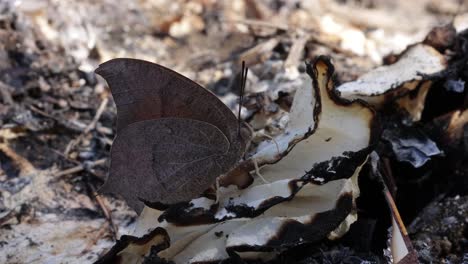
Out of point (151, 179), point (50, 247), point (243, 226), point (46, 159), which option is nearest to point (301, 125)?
point (243, 226)

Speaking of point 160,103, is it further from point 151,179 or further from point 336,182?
point 336,182

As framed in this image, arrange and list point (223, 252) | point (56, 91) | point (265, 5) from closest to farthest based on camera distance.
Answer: point (223, 252)
point (56, 91)
point (265, 5)

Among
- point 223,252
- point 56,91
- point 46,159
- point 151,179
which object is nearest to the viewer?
point 223,252

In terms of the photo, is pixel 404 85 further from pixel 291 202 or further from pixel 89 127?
pixel 89 127

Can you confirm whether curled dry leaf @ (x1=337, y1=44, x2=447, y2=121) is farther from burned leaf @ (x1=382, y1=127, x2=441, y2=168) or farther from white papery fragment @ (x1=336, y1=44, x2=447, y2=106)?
burned leaf @ (x1=382, y1=127, x2=441, y2=168)

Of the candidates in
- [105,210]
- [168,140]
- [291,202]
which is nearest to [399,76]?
[291,202]

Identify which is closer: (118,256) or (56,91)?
(118,256)

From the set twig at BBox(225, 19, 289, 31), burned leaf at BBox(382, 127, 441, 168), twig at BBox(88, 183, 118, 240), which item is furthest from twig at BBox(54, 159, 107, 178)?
twig at BBox(225, 19, 289, 31)
